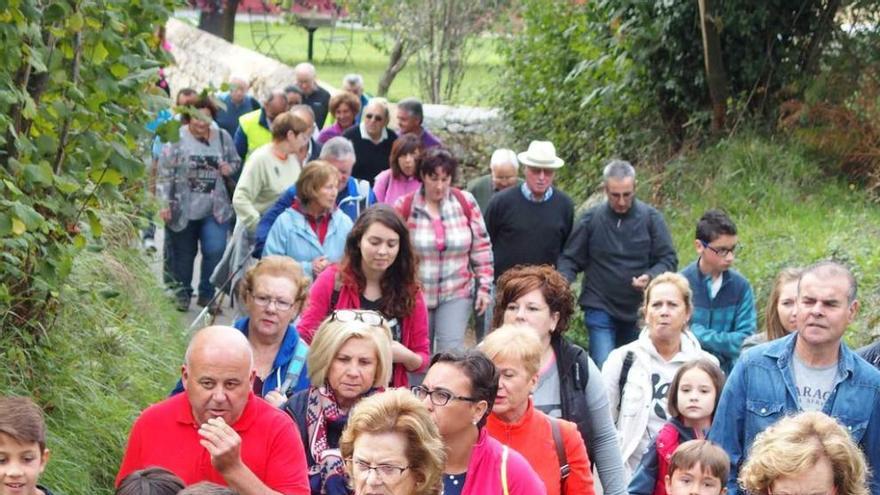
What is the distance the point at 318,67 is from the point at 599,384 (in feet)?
121

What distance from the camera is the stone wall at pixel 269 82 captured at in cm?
2052

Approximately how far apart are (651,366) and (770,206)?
7.23m

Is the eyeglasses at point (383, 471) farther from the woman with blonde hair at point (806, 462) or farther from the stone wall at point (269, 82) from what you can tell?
the stone wall at point (269, 82)

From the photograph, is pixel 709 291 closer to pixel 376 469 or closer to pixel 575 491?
pixel 575 491

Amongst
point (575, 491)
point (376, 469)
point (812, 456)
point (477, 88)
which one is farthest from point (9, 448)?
point (477, 88)

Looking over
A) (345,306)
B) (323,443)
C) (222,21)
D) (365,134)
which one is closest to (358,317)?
(323,443)

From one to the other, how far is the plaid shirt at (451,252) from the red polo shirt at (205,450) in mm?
4795

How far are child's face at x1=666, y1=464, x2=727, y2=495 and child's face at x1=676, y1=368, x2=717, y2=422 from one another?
91 centimetres

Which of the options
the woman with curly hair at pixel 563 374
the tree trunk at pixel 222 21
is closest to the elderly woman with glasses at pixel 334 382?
the woman with curly hair at pixel 563 374

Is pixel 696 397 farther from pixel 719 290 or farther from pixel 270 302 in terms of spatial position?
pixel 719 290

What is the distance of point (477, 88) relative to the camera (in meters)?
23.8

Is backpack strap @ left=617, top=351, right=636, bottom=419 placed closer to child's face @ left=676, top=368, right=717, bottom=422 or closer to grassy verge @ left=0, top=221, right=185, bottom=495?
child's face @ left=676, top=368, right=717, bottom=422

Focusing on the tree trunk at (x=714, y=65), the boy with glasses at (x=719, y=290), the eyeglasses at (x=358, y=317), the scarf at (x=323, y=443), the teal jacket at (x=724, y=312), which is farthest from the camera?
the tree trunk at (x=714, y=65)

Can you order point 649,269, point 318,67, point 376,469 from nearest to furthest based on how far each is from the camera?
point 376,469 → point 649,269 → point 318,67
